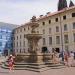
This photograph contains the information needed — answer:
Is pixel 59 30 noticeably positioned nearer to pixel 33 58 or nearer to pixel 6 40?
pixel 33 58

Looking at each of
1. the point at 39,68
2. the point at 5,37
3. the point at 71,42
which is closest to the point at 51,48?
the point at 71,42

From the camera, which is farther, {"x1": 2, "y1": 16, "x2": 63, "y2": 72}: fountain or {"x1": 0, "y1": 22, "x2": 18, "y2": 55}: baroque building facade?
{"x1": 0, "y1": 22, "x2": 18, "y2": 55}: baroque building facade

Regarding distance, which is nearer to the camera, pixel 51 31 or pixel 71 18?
pixel 71 18

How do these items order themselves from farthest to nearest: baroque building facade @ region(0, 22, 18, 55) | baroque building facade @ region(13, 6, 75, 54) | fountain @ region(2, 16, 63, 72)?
baroque building facade @ region(0, 22, 18, 55) → baroque building facade @ region(13, 6, 75, 54) → fountain @ region(2, 16, 63, 72)

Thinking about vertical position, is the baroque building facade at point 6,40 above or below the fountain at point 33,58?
above

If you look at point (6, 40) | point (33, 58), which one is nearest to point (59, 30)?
point (33, 58)

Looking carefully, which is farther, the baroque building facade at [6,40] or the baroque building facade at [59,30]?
the baroque building facade at [6,40]

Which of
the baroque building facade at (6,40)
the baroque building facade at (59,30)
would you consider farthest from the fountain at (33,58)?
the baroque building facade at (6,40)

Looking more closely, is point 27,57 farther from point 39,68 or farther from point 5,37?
point 5,37

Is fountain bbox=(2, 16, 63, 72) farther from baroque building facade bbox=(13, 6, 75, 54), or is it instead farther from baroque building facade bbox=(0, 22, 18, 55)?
baroque building facade bbox=(0, 22, 18, 55)

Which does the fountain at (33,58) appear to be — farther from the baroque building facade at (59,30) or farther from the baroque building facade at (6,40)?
the baroque building facade at (6,40)

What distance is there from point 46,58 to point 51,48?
28603 millimetres

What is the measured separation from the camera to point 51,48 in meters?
48.1

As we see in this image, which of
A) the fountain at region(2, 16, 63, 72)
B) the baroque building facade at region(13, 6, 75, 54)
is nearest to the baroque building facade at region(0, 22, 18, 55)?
the baroque building facade at region(13, 6, 75, 54)
